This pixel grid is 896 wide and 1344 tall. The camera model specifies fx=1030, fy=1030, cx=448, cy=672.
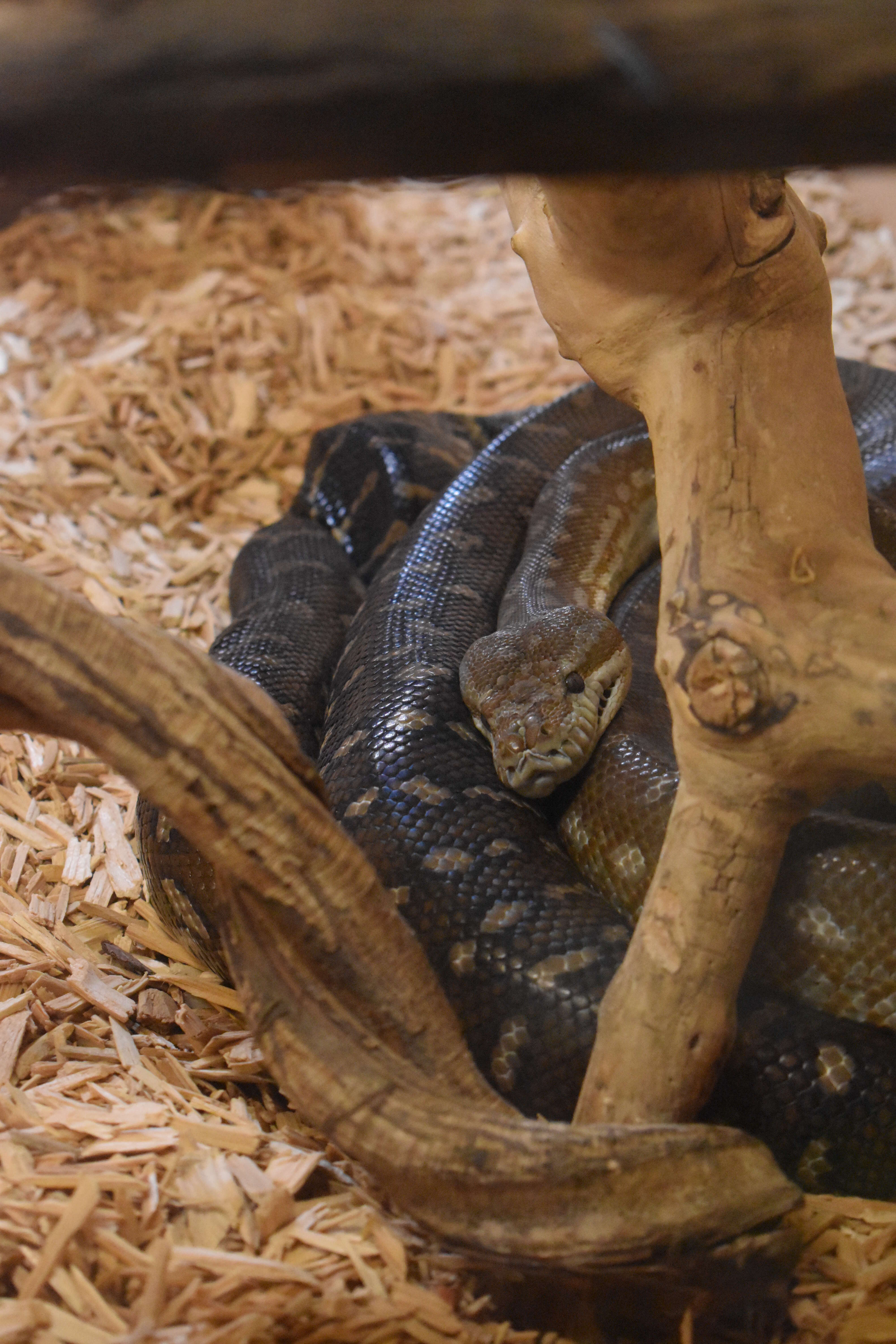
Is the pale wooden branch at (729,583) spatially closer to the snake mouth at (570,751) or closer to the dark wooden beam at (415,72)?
the dark wooden beam at (415,72)

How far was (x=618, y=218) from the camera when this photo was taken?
1.86 metres

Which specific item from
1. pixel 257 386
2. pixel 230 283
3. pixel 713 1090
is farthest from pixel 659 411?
pixel 230 283

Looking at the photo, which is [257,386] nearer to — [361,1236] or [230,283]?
[230,283]

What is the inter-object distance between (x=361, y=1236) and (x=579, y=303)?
6.23 ft

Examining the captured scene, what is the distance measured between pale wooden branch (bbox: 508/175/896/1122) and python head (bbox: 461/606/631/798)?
2.79 feet

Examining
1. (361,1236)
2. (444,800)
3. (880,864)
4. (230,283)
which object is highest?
(230,283)

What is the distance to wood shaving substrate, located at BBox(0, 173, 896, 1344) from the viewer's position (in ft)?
5.77

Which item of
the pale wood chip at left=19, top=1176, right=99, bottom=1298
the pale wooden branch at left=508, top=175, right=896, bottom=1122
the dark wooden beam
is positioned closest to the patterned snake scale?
the pale wooden branch at left=508, top=175, right=896, bottom=1122

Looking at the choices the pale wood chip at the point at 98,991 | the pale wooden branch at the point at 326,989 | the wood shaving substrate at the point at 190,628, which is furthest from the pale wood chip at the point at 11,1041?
the pale wooden branch at the point at 326,989

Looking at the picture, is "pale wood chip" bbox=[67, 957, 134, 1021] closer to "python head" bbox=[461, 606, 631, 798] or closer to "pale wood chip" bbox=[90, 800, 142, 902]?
"pale wood chip" bbox=[90, 800, 142, 902]

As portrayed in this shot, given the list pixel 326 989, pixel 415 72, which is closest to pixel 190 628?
pixel 326 989

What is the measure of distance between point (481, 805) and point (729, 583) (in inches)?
41.9

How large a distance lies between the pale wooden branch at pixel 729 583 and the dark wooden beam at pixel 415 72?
2.08 feet

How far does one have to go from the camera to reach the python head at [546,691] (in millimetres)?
2697
